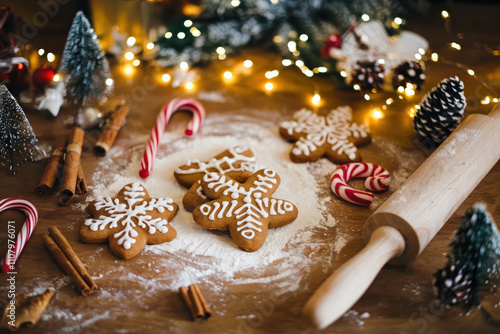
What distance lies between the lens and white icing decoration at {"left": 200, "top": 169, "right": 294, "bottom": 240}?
4.78 ft

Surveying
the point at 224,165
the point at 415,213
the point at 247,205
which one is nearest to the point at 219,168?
the point at 224,165

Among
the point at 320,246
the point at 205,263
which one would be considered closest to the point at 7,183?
the point at 205,263

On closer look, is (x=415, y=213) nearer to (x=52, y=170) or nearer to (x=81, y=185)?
(x=81, y=185)

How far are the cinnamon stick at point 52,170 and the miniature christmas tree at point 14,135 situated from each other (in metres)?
0.08

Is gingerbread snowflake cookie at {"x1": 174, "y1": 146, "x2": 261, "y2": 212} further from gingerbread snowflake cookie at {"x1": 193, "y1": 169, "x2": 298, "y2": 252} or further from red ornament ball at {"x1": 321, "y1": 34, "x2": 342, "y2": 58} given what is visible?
red ornament ball at {"x1": 321, "y1": 34, "x2": 342, "y2": 58}

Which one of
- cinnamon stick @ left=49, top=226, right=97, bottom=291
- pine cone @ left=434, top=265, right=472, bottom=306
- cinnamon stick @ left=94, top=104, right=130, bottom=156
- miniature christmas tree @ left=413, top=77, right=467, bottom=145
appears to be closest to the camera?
pine cone @ left=434, top=265, right=472, bottom=306

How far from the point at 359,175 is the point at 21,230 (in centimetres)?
108

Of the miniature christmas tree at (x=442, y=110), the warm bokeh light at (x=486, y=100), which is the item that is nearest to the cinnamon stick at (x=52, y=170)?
the miniature christmas tree at (x=442, y=110)

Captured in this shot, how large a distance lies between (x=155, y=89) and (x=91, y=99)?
0.32 meters

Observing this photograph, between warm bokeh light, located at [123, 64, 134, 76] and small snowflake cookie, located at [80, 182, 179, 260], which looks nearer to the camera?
small snowflake cookie, located at [80, 182, 179, 260]

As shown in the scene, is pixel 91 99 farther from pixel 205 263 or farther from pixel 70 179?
pixel 205 263

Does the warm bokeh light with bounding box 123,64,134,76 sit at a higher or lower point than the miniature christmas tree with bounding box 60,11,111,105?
lower

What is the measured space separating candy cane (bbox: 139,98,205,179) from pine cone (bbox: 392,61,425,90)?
78 cm

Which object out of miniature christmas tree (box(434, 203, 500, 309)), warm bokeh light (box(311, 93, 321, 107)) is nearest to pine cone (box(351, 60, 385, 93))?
warm bokeh light (box(311, 93, 321, 107))
